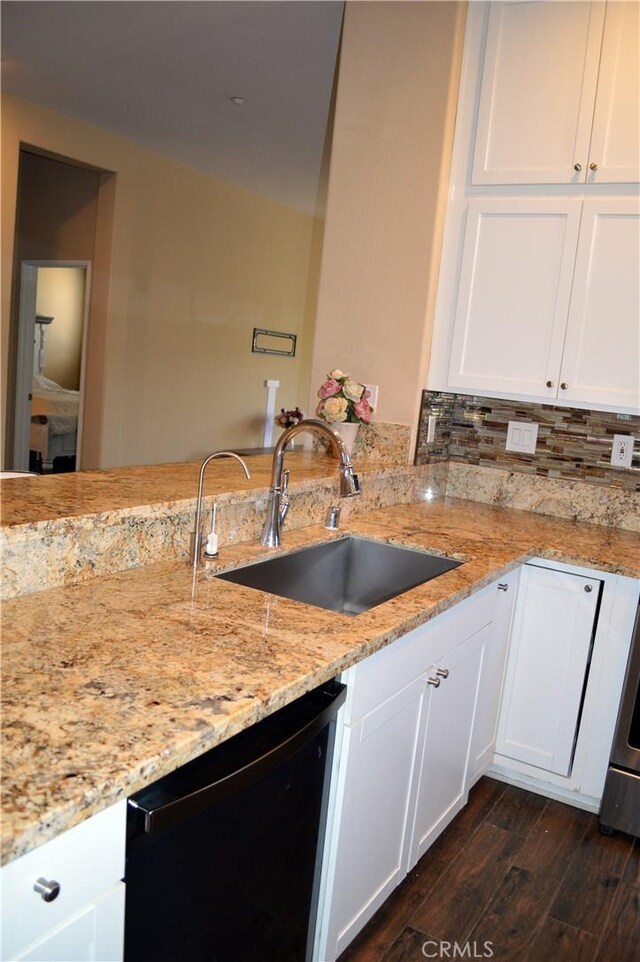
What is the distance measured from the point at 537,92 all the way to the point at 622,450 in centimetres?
125

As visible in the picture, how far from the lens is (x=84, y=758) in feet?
2.86

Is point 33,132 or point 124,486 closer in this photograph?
point 124,486

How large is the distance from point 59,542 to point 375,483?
1.32 metres

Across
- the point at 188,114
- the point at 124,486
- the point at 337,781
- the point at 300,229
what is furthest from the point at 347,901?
the point at 188,114

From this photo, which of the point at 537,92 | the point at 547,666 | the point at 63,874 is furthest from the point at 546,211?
the point at 63,874

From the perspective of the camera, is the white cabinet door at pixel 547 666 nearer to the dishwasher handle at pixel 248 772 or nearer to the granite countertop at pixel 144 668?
the granite countertop at pixel 144 668

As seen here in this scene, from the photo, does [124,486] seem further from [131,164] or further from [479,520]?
[131,164]

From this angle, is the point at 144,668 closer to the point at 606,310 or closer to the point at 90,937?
the point at 90,937

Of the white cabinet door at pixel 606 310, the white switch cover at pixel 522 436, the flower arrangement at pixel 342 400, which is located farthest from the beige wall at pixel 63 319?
the white cabinet door at pixel 606 310

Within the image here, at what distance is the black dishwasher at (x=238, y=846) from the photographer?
986 mm

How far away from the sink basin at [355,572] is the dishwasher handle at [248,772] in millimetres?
667

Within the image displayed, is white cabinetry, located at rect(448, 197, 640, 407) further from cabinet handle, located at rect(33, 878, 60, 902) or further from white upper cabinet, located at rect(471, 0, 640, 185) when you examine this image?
cabinet handle, located at rect(33, 878, 60, 902)

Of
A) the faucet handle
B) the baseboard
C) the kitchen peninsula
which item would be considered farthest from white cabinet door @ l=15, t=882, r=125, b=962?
the baseboard

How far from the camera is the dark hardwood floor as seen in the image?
1.73 m
